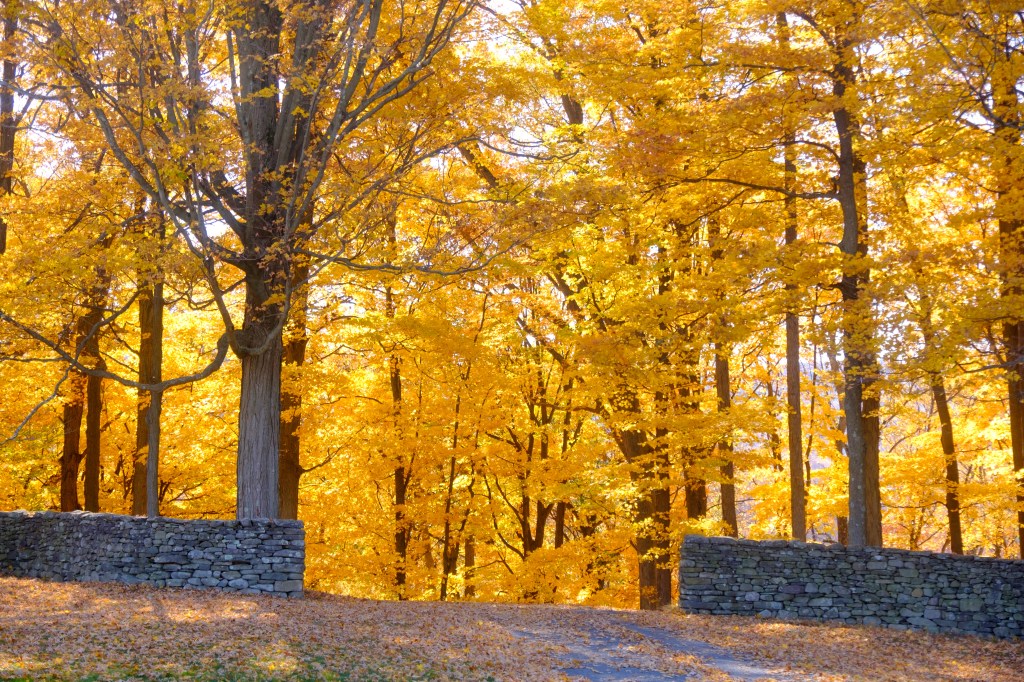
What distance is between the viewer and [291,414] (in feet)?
48.5

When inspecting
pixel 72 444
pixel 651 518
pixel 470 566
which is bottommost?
pixel 470 566

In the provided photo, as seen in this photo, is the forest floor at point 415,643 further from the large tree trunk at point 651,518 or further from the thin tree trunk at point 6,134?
the thin tree trunk at point 6,134

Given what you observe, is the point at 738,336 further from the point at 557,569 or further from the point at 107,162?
the point at 107,162

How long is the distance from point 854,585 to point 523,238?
6540 mm

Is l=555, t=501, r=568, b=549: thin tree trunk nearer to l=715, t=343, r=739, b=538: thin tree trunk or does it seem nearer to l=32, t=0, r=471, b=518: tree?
l=715, t=343, r=739, b=538: thin tree trunk

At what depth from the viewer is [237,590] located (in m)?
11.1

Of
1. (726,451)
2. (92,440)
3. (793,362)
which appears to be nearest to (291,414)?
(92,440)

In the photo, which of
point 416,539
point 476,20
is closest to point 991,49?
point 476,20

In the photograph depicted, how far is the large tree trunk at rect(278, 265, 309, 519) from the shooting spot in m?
14.7

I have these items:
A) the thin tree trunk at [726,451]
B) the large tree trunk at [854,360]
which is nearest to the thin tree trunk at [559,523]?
the thin tree trunk at [726,451]

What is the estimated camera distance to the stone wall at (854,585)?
11648 millimetres

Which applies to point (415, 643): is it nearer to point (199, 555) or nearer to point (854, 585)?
point (199, 555)

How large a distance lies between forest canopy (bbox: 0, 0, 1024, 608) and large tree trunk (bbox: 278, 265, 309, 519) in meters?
0.06

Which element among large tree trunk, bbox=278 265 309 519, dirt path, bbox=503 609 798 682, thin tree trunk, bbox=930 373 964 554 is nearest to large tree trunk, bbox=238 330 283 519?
large tree trunk, bbox=278 265 309 519
